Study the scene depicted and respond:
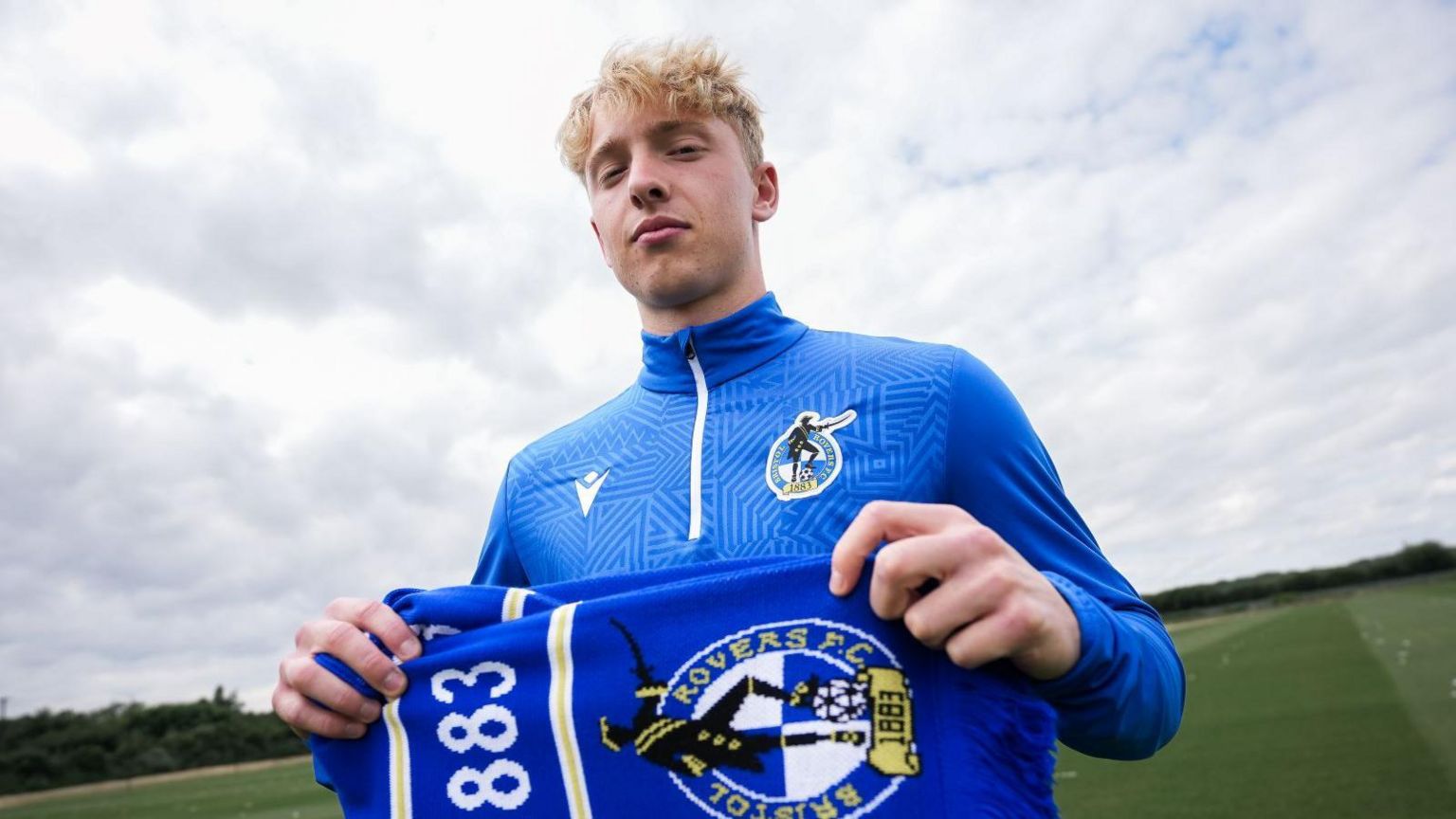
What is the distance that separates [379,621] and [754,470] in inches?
26.8

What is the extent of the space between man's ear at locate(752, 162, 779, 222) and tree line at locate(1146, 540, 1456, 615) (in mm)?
65530

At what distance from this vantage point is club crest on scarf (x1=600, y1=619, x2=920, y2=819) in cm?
132

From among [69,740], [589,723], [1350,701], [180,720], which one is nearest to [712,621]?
[589,723]

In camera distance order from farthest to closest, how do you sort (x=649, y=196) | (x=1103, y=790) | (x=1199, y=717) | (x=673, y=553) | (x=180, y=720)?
(x=180, y=720), (x=1199, y=717), (x=1103, y=790), (x=649, y=196), (x=673, y=553)

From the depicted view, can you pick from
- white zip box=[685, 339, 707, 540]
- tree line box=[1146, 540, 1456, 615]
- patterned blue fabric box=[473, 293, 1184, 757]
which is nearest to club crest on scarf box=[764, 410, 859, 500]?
patterned blue fabric box=[473, 293, 1184, 757]

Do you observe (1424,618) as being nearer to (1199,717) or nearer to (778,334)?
(1199,717)

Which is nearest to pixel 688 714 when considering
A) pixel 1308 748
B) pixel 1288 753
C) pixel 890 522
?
pixel 890 522

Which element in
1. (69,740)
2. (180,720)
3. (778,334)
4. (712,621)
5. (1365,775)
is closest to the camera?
(712,621)

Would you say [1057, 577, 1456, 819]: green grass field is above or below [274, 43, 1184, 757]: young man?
below

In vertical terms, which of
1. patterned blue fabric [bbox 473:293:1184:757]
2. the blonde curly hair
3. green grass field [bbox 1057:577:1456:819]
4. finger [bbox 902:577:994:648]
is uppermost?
the blonde curly hair

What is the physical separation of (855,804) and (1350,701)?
16154 mm

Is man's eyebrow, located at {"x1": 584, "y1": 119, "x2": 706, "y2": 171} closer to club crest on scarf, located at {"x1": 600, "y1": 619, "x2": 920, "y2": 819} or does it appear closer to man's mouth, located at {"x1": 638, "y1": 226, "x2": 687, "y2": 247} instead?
man's mouth, located at {"x1": 638, "y1": 226, "x2": 687, "y2": 247}

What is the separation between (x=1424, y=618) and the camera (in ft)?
88.8

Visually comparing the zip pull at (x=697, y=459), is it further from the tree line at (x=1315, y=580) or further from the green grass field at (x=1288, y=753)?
the tree line at (x=1315, y=580)
